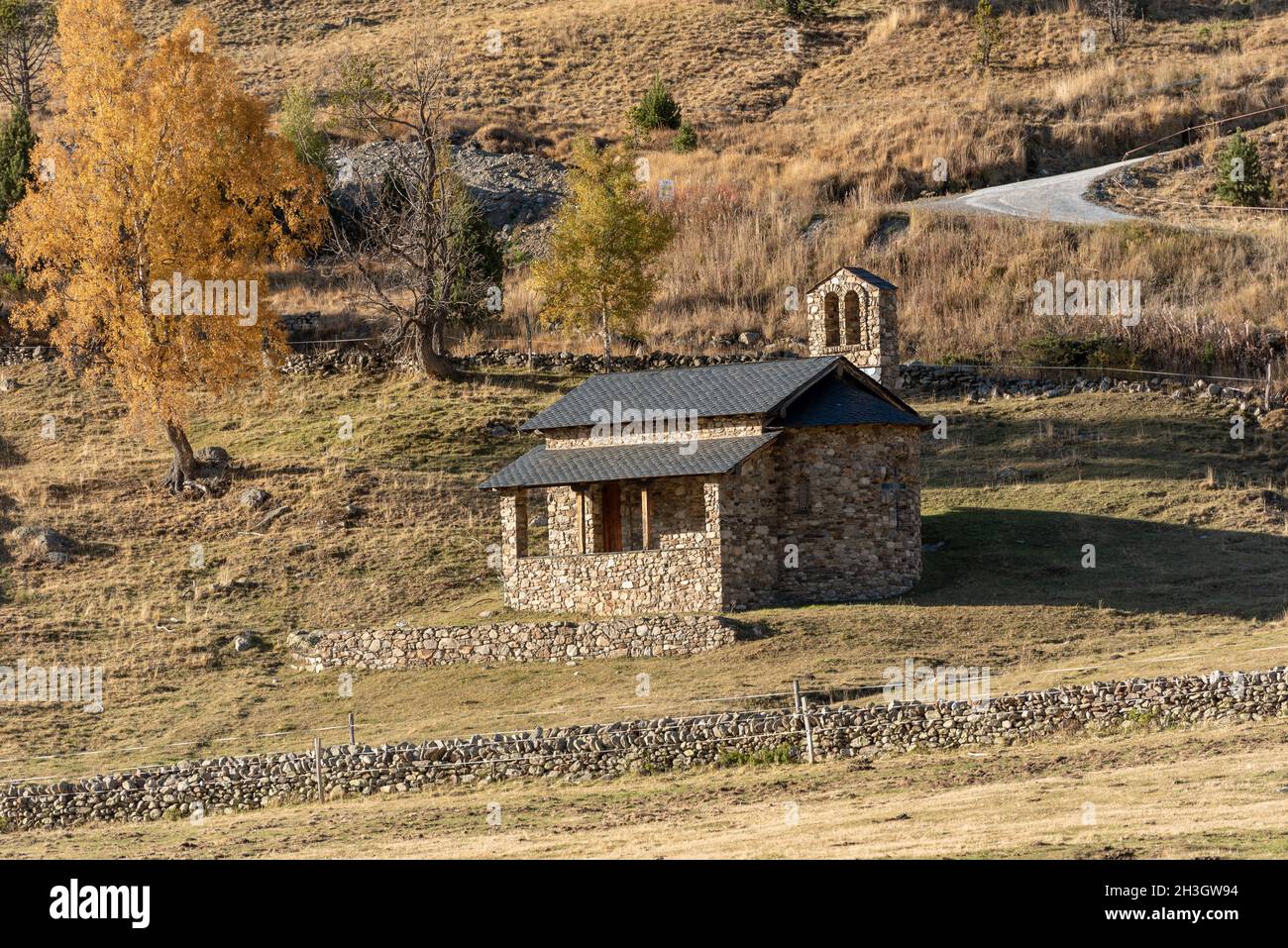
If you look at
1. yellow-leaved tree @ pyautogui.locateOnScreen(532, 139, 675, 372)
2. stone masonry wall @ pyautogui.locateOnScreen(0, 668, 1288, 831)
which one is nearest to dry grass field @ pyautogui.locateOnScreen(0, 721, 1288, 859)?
stone masonry wall @ pyautogui.locateOnScreen(0, 668, 1288, 831)

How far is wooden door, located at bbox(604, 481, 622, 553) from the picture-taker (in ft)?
133

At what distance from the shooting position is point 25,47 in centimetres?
8625

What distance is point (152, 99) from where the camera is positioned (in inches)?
1799

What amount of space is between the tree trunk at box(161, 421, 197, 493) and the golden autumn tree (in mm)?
579

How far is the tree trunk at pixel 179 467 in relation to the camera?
47469 mm

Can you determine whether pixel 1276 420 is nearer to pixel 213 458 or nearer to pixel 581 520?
pixel 581 520

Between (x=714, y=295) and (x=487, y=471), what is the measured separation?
18309mm

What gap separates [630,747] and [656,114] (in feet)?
200

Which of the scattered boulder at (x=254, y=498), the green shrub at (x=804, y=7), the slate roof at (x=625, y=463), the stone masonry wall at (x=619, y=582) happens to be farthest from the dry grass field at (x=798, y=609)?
the green shrub at (x=804, y=7)

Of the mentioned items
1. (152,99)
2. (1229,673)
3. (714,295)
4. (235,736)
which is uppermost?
(152,99)

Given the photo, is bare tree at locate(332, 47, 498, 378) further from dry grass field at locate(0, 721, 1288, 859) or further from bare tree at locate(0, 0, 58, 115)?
dry grass field at locate(0, 721, 1288, 859)
